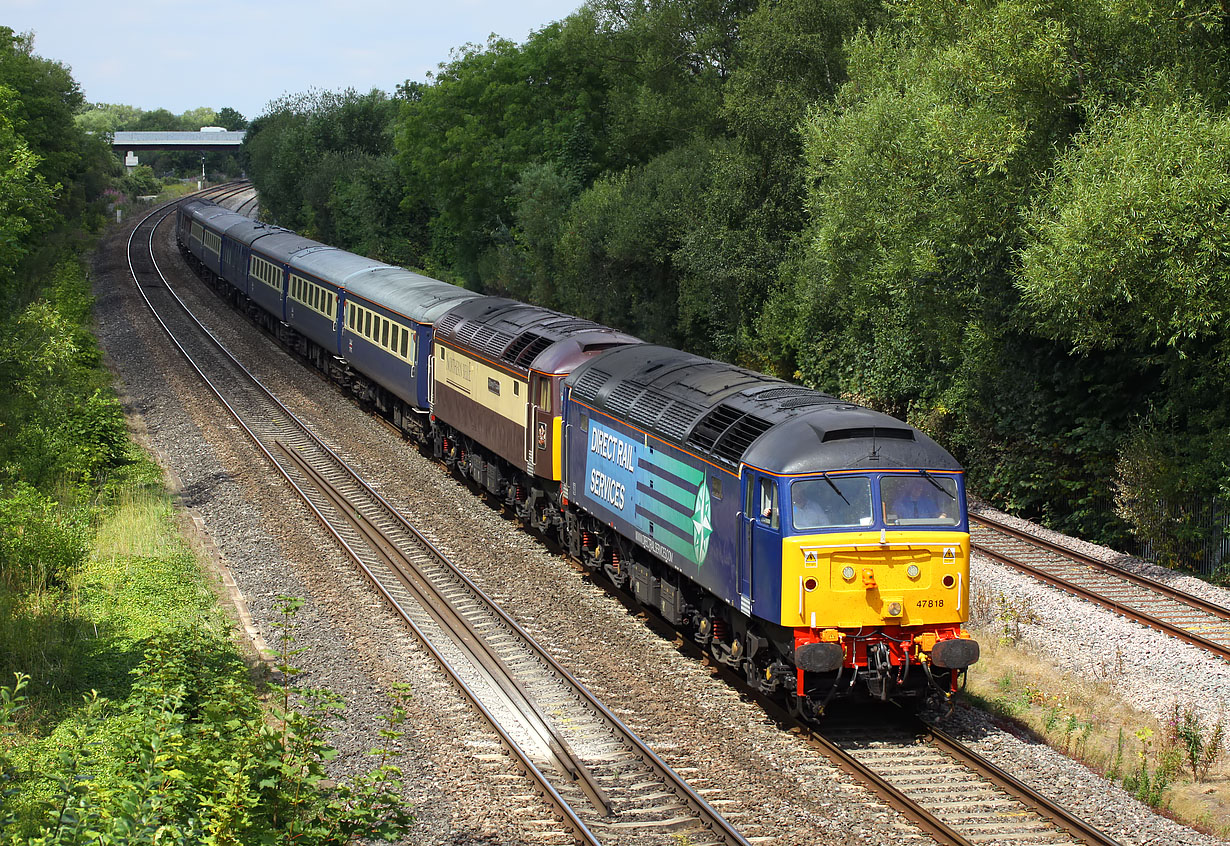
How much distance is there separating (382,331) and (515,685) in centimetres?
1635

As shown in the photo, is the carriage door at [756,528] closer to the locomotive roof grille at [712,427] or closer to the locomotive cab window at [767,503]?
the locomotive cab window at [767,503]

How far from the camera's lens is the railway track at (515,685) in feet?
35.2

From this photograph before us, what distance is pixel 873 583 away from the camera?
12148mm

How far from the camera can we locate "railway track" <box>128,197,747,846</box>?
1073 cm

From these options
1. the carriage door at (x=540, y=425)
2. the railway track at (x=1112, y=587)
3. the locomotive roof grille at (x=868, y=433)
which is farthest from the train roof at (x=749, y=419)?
the railway track at (x=1112, y=587)

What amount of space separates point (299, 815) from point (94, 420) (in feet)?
64.4

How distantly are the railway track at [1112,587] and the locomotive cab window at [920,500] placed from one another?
17.3 feet

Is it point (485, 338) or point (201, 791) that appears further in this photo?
point (485, 338)

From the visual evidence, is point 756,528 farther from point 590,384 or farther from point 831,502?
point 590,384

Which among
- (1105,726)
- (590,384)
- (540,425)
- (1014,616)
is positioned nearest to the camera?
(1105,726)

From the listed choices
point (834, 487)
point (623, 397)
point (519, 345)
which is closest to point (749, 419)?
point (834, 487)

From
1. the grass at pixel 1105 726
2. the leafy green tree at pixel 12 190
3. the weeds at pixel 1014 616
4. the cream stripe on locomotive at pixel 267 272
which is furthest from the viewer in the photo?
the cream stripe on locomotive at pixel 267 272

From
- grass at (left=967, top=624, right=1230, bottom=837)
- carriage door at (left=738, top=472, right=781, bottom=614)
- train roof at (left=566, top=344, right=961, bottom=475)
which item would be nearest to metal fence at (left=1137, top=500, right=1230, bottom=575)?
grass at (left=967, top=624, right=1230, bottom=837)

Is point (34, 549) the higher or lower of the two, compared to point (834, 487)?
lower
